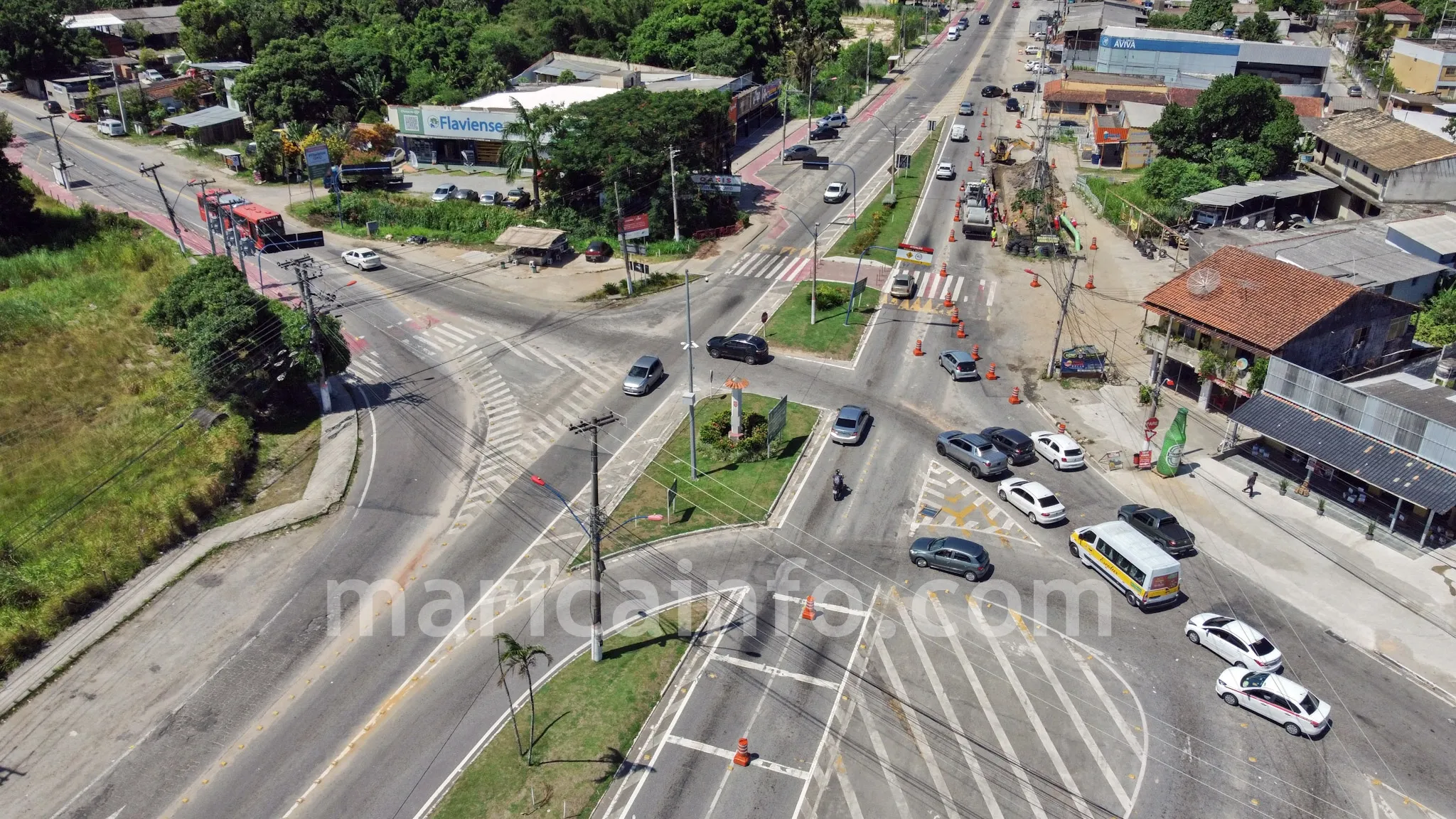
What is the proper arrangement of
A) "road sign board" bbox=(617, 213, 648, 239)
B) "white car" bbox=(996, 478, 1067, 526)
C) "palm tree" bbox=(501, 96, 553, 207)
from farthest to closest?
"palm tree" bbox=(501, 96, 553, 207)
"road sign board" bbox=(617, 213, 648, 239)
"white car" bbox=(996, 478, 1067, 526)

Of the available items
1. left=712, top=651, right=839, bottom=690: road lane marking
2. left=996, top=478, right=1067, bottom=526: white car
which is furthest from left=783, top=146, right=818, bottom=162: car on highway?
left=712, top=651, right=839, bottom=690: road lane marking

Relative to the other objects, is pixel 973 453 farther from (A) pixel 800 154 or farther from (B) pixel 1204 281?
(A) pixel 800 154

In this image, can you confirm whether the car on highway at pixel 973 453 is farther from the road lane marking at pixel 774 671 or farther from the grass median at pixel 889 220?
the grass median at pixel 889 220

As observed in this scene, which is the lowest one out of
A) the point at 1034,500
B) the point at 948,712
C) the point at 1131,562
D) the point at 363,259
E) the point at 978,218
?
the point at 948,712

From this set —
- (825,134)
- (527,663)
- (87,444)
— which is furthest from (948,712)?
(825,134)

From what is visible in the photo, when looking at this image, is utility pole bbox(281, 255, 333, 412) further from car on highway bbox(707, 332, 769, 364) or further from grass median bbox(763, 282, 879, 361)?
grass median bbox(763, 282, 879, 361)

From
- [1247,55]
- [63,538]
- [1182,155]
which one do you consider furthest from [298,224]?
[1247,55]
